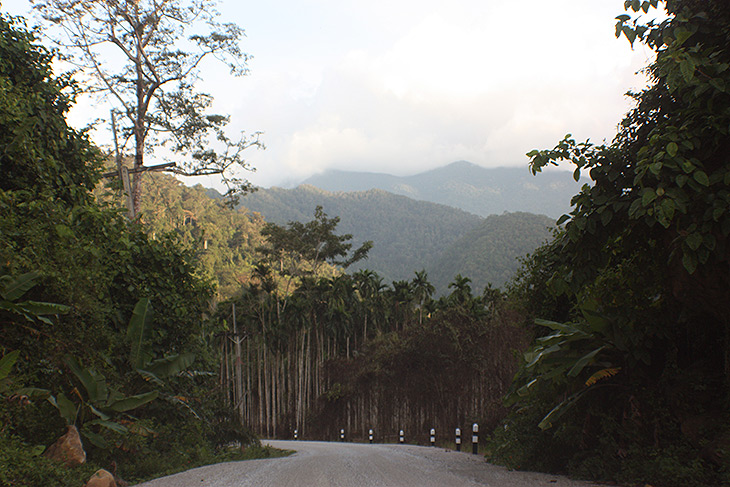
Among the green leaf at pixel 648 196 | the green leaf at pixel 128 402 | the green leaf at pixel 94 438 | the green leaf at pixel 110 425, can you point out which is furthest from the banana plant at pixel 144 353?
the green leaf at pixel 648 196

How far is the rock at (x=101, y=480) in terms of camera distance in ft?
22.3

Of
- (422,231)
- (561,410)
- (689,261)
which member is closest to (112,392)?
(561,410)

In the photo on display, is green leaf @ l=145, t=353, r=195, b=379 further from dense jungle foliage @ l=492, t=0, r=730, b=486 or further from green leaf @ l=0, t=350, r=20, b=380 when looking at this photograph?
dense jungle foliage @ l=492, t=0, r=730, b=486

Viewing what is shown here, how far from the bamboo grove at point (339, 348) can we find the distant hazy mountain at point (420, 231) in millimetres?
28489

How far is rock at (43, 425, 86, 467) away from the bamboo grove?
84.3 feet

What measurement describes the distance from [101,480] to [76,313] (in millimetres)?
2612

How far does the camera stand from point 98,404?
8.68 metres

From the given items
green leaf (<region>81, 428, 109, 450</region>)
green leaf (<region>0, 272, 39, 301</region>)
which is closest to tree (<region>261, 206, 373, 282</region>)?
green leaf (<region>81, 428, 109, 450</region>)

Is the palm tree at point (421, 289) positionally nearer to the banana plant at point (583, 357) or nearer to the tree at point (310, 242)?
the tree at point (310, 242)

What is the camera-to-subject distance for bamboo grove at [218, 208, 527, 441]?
33.8 meters

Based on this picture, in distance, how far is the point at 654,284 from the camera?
728 centimetres

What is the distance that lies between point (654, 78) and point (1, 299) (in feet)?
28.1

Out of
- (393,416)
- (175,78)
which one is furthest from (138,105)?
(393,416)

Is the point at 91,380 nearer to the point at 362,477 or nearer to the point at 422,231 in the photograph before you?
the point at 362,477
